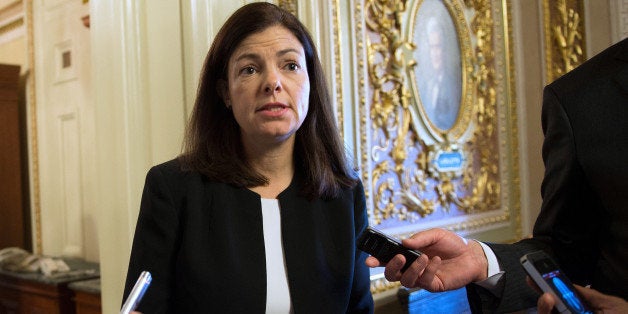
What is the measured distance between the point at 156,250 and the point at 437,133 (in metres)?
1.51

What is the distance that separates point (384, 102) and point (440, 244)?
1064 mm

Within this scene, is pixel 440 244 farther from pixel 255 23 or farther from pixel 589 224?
pixel 255 23

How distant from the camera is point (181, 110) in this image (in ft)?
4.98

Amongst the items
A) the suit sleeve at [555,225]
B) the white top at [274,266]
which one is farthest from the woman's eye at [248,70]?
the suit sleeve at [555,225]

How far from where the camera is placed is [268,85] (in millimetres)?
1078

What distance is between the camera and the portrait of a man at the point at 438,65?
223cm

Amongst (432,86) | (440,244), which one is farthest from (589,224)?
(432,86)

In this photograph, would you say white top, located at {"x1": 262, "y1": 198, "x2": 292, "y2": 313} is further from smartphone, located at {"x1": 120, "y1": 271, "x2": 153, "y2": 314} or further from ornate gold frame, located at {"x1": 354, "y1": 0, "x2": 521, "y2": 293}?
ornate gold frame, located at {"x1": 354, "y1": 0, "x2": 521, "y2": 293}

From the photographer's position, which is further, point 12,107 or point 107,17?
point 12,107

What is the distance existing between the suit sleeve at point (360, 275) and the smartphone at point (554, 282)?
458 mm

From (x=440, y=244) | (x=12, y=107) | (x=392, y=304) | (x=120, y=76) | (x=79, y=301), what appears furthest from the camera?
(x=12, y=107)

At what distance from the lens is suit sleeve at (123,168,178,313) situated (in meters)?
1.01

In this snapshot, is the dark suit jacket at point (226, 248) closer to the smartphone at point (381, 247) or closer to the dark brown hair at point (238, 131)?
the dark brown hair at point (238, 131)

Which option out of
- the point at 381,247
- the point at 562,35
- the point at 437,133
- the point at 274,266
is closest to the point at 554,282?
the point at 381,247
